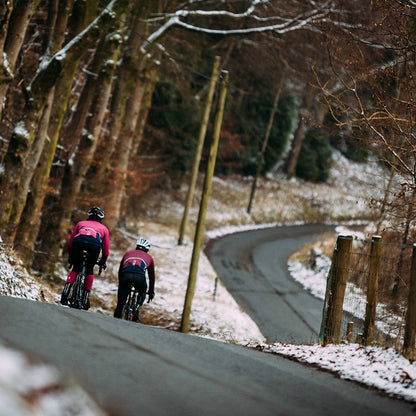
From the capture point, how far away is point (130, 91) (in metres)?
21.9

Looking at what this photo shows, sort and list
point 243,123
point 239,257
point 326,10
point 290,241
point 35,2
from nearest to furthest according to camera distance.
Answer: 1. point 35,2
2. point 326,10
3. point 239,257
4. point 290,241
5. point 243,123

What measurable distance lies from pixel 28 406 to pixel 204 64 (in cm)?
3701

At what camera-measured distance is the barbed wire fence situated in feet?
23.9

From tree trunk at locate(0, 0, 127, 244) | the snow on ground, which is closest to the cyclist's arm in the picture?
the snow on ground

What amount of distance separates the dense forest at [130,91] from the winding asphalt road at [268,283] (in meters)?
5.12

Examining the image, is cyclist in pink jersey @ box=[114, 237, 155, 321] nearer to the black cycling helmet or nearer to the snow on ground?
the black cycling helmet

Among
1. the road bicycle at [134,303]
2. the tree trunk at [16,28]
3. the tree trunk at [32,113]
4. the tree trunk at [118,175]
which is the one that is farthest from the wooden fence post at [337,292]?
the tree trunk at [118,175]

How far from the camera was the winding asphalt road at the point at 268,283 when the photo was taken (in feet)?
57.5

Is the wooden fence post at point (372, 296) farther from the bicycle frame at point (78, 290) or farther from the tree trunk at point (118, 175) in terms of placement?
the tree trunk at point (118, 175)

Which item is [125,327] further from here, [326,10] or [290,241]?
[290,241]

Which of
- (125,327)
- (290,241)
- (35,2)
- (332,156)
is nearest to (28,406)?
(125,327)

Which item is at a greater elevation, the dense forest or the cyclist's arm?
the dense forest

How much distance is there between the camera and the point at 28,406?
299cm

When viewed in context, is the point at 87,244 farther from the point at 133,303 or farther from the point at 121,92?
the point at 121,92
